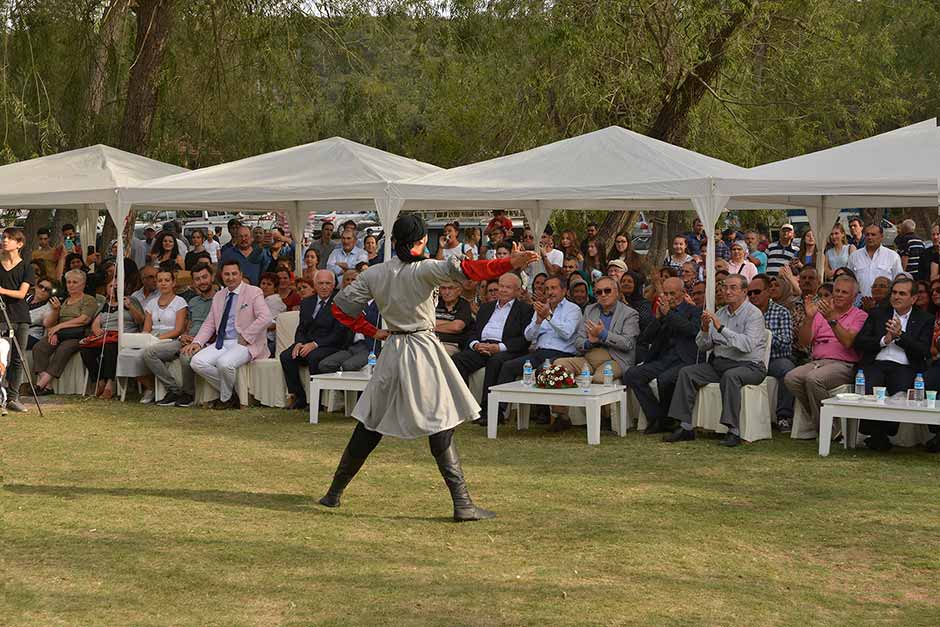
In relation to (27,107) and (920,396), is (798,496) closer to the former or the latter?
(920,396)

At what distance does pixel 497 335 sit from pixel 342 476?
15.2 feet

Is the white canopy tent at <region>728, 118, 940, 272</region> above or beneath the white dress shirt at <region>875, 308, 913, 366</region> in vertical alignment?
above

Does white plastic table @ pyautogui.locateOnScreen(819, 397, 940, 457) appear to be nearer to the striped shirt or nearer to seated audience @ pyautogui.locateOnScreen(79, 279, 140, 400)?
the striped shirt

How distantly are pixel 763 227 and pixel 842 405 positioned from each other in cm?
2387

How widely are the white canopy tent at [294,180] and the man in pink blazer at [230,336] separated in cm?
90

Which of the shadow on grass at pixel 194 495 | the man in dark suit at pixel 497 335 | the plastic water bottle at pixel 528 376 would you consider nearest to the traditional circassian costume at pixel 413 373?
the shadow on grass at pixel 194 495

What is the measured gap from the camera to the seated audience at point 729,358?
10.7 metres

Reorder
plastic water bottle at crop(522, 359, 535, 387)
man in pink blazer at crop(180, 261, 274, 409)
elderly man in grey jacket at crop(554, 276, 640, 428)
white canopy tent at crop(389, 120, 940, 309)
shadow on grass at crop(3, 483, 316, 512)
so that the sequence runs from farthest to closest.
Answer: man in pink blazer at crop(180, 261, 274, 409) < elderly man in grey jacket at crop(554, 276, 640, 428) < plastic water bottle at crop(522, 359, 535, 387) < white canopy tent at crop(389, 120, 940, 309) < shadow on grass at crop(3, 483, 316, 512)

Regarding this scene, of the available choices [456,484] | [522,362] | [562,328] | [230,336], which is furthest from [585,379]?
[230,336]

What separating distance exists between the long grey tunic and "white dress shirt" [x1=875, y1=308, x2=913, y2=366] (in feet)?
14.3

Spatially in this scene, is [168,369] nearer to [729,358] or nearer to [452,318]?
[452,318]

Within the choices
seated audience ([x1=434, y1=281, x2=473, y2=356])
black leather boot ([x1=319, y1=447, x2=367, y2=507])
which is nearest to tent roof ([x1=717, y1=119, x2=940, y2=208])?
seated audience ([x1=434, y1=281, x2=473, y2=356])

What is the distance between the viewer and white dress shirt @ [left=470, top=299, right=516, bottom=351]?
12.3 m

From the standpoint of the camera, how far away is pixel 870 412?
9.60 m
